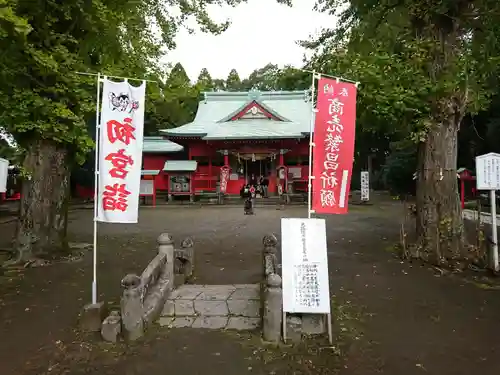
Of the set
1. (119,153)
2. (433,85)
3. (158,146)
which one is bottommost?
(119,153)

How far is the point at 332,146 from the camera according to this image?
16.9ft

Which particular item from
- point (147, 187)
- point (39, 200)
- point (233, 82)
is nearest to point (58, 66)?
point (39, 200)

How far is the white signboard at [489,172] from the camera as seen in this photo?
7.71m

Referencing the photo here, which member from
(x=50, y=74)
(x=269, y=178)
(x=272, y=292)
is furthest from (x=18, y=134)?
(x=269, y=178)

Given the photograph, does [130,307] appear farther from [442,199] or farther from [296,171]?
[296,171]

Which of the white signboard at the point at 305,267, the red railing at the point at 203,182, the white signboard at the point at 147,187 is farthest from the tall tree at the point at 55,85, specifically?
the red railing at the point at 203,182

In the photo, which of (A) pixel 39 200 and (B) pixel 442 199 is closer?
(B) pixel 442 199

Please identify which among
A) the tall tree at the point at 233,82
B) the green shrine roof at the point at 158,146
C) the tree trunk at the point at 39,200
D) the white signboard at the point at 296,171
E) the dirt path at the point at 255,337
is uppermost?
the tall tree at the point at 233,82

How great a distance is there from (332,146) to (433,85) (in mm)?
3739

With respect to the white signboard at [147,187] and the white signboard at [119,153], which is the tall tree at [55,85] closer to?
the white signboard at [119,153]

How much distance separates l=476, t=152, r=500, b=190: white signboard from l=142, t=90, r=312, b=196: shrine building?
16.6 metres

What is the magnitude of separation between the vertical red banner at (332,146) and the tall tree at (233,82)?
1879 inches

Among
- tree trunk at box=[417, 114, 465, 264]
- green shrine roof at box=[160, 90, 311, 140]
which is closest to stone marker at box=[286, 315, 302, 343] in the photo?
tree trunk at box=[417, 114, 465, 264]

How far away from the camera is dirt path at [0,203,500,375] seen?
4.24m
